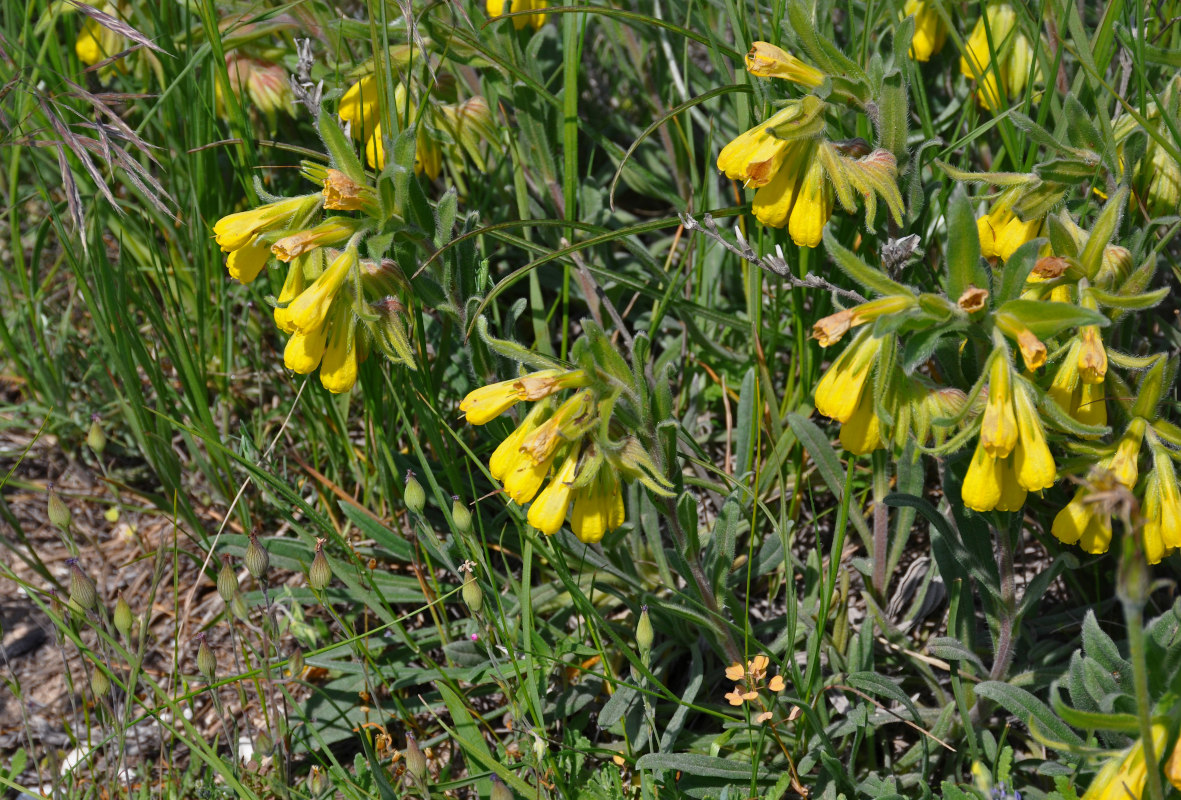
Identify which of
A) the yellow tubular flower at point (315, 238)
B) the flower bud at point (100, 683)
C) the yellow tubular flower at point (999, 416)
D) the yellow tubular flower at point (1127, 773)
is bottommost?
the yellow tubular flower at point (1127, 773)

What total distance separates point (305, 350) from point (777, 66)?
1.21m

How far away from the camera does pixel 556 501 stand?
2100mm

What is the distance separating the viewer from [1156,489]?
6.75 feet

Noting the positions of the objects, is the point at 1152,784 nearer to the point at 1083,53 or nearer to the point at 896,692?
the point at 896,692

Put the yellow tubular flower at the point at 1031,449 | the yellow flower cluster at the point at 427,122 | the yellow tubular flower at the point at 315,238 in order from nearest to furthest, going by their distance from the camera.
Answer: the yellow tubular flower at the point at 1031,449 < the yellow tubular flower at the point at 315,238 < the yellow flower cluster at the point at 427,122

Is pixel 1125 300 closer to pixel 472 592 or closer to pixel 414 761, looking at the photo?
pixel 472 592

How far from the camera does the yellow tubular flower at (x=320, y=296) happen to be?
2.19 meters

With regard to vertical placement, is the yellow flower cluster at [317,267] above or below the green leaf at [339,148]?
below

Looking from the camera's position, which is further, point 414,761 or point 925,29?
point 925,29

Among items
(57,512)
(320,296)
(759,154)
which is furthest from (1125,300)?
(57,512)

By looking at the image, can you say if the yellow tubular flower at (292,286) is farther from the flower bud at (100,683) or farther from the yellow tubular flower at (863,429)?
the yellow tubular flower at (863,429)

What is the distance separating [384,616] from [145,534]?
48.2 inches

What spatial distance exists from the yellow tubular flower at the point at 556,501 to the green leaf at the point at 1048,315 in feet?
2.85

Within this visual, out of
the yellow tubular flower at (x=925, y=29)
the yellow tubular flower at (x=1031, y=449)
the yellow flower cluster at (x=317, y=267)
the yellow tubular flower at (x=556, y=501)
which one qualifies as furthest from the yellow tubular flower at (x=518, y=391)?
the yellow tubular flower at (x=925, y=29)
